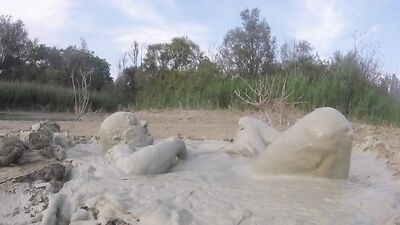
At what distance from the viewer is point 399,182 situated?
3324 millimetres

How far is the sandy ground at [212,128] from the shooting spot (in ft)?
14.9

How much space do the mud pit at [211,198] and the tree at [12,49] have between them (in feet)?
73.1

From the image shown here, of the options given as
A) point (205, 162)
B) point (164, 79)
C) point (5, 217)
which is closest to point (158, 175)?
point (205, 162)

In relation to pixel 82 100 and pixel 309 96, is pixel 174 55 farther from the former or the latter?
pixel 309 96

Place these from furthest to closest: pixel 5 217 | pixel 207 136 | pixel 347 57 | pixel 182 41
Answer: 1. pixel 182 41
2. pixel 347 57
3. pixel 207 136
4. pixel 5 217

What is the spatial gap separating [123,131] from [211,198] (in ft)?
3.12

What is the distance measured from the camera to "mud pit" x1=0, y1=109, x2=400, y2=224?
244 cm

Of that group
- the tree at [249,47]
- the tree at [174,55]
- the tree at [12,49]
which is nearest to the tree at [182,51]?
the tree at [174,55]

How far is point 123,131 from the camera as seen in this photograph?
11.1 feet

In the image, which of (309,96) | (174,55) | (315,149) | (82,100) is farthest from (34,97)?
(315,149)

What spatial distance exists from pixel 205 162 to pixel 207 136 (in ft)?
12.1

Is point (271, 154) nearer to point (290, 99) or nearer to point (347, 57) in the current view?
A: point (290, 99)

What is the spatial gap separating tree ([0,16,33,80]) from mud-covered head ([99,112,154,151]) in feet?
71.6

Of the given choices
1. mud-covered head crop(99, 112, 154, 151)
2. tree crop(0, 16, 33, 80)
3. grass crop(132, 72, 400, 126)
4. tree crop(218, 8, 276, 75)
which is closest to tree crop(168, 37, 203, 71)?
tree crop(218, 8, 276, 75)
